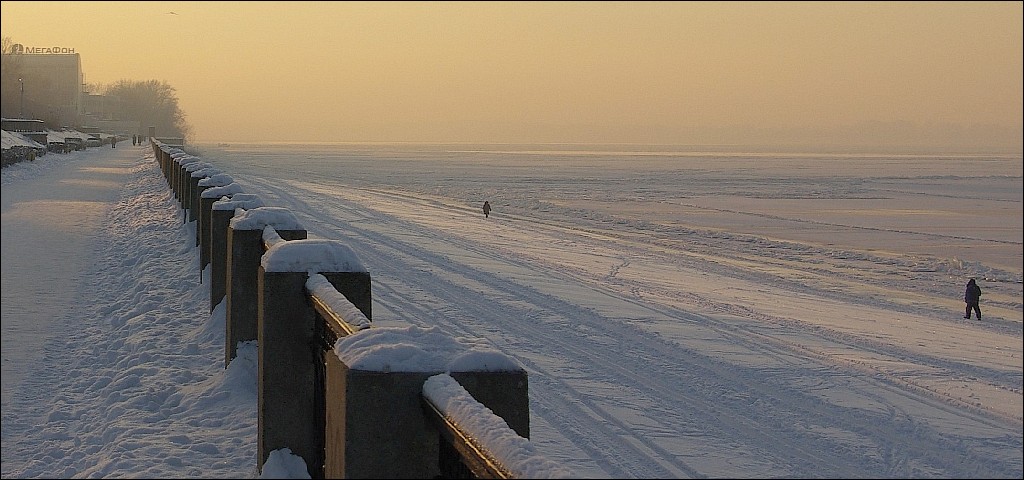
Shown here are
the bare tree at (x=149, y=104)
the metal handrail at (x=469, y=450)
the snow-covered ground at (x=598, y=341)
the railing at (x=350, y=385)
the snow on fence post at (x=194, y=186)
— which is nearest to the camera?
the metal handrail at (x=469, y=450)

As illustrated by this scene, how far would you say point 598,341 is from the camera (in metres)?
13.2

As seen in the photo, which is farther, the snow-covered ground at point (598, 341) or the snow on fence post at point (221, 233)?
the snow on fence post at point (221, 233)

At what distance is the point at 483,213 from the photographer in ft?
128

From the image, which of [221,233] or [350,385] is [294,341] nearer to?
[350,385]

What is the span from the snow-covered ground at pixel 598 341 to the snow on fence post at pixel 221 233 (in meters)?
0.26

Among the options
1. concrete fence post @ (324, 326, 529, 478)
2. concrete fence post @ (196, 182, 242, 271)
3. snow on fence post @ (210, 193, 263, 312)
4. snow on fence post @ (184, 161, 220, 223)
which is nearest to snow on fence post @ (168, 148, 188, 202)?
snow on fence post @ (184, 161, 220, 223)

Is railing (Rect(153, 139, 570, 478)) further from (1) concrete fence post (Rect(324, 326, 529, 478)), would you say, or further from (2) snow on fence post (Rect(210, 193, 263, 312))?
(2) snow on fence post (Rect(210, 193, 263, 312))

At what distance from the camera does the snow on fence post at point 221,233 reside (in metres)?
7.50

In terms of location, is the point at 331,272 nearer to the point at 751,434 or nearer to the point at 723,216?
the point at 751,434

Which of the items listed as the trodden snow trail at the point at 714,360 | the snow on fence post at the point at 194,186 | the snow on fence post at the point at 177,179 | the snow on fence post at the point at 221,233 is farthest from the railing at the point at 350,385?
→ the snow on fence post at the point at 177,179

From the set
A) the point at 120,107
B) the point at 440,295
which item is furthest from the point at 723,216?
the point at 120,107

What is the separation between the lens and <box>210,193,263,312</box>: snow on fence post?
750cm

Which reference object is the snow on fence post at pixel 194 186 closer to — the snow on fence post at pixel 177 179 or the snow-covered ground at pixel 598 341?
the snow-covered ground at pixel 598 341

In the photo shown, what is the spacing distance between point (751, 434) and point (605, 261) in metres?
14.4
